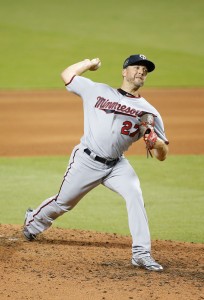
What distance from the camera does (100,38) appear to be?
23.5 meters

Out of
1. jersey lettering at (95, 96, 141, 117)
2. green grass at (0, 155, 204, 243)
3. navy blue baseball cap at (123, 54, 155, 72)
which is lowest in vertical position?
green grass at (0, 155, 204, 243)

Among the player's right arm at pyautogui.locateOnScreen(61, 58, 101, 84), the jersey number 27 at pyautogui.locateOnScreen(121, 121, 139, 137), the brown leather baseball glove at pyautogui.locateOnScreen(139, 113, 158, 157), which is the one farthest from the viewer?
the player's right arm at pyautogui.locateOnScreen(61, 58, 101, 84)

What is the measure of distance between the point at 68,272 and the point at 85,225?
2072 mm

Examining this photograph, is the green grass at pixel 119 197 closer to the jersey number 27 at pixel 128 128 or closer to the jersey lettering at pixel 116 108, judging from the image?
the jersey number 27 at pixel 128 128

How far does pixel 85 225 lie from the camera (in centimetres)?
898

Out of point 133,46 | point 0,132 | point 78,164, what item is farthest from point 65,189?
point 133,46

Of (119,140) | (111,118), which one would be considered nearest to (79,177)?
(119,140)

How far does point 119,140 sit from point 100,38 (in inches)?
653

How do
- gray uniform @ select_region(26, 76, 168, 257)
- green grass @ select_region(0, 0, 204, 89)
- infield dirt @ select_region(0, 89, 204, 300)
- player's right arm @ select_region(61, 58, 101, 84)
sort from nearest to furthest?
infield dirt @ select_region(0, 89, 204, 300), gray uniform @ select_region(26, 76, 168, 257), player's right arm @ select_region(61, 58, 101, 84), green grass @ select_region(0, 0, 204, 89)

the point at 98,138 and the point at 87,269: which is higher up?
the point at 98,138

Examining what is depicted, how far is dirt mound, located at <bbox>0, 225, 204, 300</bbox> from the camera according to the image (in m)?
6.36

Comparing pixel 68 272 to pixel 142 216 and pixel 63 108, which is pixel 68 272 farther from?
pixel 63 108

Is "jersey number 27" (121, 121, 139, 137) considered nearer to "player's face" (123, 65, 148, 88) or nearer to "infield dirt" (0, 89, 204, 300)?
"player's face" (123, 65, 148, 88)

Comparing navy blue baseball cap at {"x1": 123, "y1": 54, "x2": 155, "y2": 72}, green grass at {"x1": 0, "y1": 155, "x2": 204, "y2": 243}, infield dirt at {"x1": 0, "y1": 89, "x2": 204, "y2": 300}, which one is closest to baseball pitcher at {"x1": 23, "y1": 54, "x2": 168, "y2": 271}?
navy blue baseball cap at {"x1": 123, "y1": 54, "x2": 155, "y2": 72}
